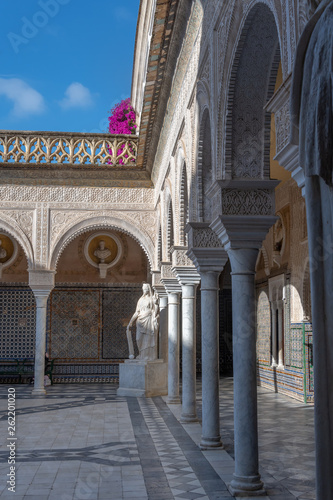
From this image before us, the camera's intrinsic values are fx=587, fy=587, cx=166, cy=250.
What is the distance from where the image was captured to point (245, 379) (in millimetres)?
4441

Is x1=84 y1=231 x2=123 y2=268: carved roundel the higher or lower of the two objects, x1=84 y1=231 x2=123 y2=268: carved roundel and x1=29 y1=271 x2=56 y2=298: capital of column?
the higher

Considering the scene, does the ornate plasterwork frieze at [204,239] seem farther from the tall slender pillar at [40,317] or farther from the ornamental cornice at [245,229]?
the tall slender pillar at [40,317]

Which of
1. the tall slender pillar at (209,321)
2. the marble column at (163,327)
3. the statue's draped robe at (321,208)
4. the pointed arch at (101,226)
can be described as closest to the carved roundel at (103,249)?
the pointed arch at (101,226)

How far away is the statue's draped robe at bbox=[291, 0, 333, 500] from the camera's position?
183cm

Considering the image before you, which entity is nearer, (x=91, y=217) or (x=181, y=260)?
(x=181, y=260)

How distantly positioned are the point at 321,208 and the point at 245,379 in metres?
2.74

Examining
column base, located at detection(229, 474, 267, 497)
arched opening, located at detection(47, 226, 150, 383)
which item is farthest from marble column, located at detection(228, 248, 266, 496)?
arched opening, located at detection(47, 226, 150, 383)

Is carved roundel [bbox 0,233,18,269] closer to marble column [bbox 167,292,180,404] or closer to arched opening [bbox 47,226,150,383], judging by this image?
arched opening [bbox 47,226,150,383]

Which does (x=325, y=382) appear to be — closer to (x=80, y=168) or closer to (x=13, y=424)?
(x=13, y=424)

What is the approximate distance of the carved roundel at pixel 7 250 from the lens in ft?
46.2

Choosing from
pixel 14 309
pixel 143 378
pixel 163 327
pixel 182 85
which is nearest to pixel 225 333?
pixel 163 327

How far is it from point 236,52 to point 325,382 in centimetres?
295

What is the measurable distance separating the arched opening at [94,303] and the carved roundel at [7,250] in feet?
3.76

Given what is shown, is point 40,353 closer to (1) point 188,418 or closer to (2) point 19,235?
(2) point 19,235
